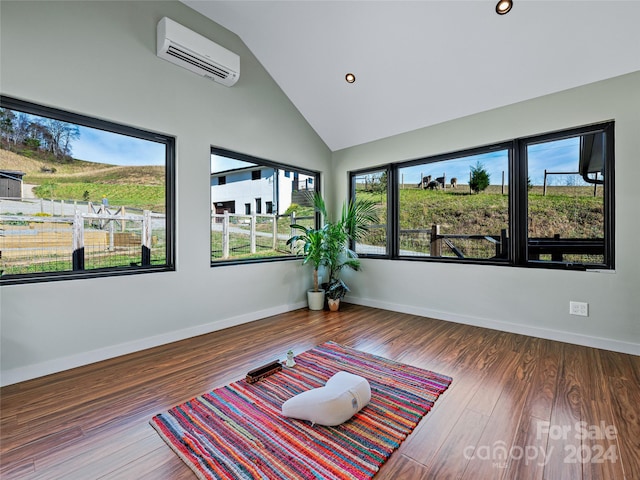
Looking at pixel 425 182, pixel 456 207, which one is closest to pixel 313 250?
pixel 425 182

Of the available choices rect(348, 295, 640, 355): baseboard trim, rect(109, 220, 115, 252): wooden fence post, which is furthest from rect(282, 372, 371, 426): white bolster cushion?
rect(348, 295, 640, 355): baseboard trim

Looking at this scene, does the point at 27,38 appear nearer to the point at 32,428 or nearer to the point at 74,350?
the point at 74,350

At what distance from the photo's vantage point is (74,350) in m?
2.32

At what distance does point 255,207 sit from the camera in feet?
12.4

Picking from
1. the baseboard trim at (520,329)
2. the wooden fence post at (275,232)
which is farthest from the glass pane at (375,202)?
the wooden fence post at (275,232)

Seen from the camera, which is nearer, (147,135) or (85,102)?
(85,102)

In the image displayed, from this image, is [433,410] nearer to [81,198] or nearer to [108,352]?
[108,352]

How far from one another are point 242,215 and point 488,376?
295 cm

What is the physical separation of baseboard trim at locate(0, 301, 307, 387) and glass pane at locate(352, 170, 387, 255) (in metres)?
1.94

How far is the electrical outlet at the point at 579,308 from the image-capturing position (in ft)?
9.06

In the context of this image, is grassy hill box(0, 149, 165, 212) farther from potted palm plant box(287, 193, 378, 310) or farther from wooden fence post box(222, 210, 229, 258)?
potted palm plant box(287, 193, 378, 310)

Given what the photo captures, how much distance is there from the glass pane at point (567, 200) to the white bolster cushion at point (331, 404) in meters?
2.56

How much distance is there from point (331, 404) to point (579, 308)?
8.81 feet

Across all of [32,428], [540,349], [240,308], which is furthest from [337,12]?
[32,428]
